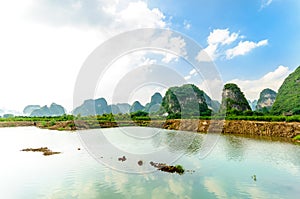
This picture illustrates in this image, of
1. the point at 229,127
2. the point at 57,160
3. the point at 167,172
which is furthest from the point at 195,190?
the point at 229,127

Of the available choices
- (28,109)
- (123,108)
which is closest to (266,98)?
(123,108)

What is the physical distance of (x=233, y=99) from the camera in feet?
151

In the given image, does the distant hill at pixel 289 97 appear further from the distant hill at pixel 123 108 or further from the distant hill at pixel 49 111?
the distant hill at pixel 49 111

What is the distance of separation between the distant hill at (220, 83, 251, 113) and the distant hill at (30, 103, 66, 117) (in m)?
91.6

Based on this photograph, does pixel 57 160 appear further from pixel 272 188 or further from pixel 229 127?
pixel 229 127

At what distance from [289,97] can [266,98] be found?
27.1 m

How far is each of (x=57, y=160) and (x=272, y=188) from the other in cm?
1052

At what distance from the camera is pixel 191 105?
5703 cm

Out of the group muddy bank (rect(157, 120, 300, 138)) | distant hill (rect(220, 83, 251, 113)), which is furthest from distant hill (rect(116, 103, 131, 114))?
distant hill (rect(220, 83, 251, 113))

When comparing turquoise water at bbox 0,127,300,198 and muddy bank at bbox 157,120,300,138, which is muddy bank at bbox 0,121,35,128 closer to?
muddy bank at bbox 157,120,300,138

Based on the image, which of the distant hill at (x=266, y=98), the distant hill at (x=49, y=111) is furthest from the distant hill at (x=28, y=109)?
the distant hill at (x=266, y=98)

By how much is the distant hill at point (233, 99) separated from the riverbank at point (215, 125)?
42.4 ft

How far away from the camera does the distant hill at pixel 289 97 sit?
116ft

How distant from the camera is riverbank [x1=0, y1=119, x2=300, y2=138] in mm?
20591
